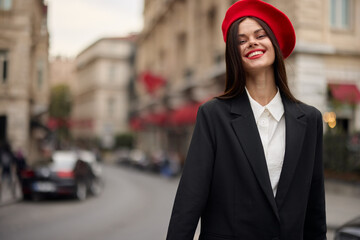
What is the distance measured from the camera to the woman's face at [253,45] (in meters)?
1.93

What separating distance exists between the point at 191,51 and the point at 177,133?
7615 millimetres

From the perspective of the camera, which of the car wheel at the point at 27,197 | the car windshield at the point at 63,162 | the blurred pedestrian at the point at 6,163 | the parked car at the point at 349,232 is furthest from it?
→ the blurred pedestrian at the point at 6,163

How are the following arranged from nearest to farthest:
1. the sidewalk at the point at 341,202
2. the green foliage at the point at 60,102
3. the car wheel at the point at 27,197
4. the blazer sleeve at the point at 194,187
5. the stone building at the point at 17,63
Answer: the blazer sleeve at the point at 194,187, the sidewalk at the point at 341,202, the car wheel at the point at 27,197, the stone building at the point at 17,63, the green foliage at the point at 60,102

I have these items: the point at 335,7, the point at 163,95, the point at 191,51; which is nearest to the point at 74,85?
the point at 163,95

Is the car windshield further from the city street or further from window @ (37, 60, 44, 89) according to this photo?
window @ (37, 60, 44, 89)

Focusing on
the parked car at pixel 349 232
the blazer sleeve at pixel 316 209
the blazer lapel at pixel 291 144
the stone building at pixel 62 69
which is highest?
the stone building at pixel 62 69

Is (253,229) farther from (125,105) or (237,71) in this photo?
(125,105)

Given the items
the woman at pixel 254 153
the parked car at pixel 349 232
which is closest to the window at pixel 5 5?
the parked car at pixel 349 232

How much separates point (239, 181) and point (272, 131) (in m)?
0.29

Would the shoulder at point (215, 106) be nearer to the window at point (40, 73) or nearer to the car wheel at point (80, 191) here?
the car wheel at point (80, 191)

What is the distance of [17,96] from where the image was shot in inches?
812

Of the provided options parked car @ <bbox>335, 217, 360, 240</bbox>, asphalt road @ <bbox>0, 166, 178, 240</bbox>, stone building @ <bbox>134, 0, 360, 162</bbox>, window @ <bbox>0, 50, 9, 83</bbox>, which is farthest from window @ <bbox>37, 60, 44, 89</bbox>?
parked car @ <bbox>335, 217, 360, 240</bbox>

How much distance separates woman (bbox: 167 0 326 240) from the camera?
70.4 inches

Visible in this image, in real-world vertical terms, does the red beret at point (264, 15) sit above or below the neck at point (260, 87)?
above
